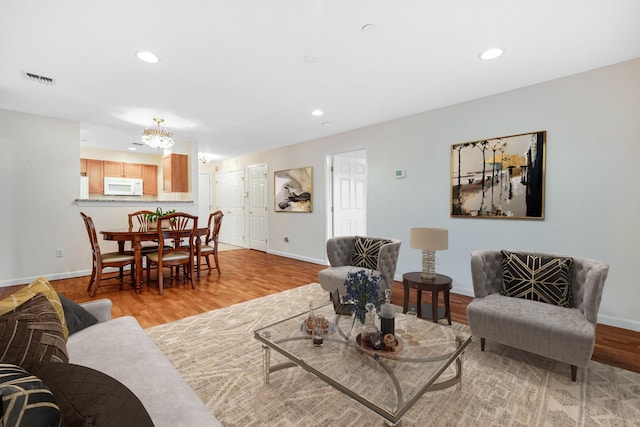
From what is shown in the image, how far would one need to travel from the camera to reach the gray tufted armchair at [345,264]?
300cm

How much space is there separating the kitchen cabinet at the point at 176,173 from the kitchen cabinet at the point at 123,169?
1.98 m

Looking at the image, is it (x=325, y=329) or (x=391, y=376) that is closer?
(x=391, y=376)

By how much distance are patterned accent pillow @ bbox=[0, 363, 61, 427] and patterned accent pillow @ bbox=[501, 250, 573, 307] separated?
2841 millimetres

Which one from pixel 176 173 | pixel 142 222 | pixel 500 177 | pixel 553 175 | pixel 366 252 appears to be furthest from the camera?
pixel 176 173

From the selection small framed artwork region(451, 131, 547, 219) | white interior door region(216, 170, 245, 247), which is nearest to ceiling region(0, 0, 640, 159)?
small framed artwork region(451, 131, 547, 219)

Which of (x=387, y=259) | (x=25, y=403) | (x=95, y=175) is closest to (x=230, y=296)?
(x=387, y=259)

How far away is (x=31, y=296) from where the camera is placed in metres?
1.27

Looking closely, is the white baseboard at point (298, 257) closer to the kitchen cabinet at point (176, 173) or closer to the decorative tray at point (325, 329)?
the kitchen cabinet at point (176, 173)

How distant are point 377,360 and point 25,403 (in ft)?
4.50

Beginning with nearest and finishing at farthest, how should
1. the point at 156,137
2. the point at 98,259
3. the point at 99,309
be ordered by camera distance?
the point at 99,309 → the point at 98,259 → the point at 156,137

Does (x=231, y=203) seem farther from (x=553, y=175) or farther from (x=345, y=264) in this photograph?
(x=553, y=175)

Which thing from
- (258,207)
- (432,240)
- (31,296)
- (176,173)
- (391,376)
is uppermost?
(176,173)

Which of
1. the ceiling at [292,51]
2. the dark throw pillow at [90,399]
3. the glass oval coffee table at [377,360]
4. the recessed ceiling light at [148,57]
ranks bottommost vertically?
the glass oval coffee table at [377,360]

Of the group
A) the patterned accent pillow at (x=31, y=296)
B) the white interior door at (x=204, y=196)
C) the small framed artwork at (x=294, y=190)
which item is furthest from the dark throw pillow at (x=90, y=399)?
the white interior door at (x=204, y=196)
